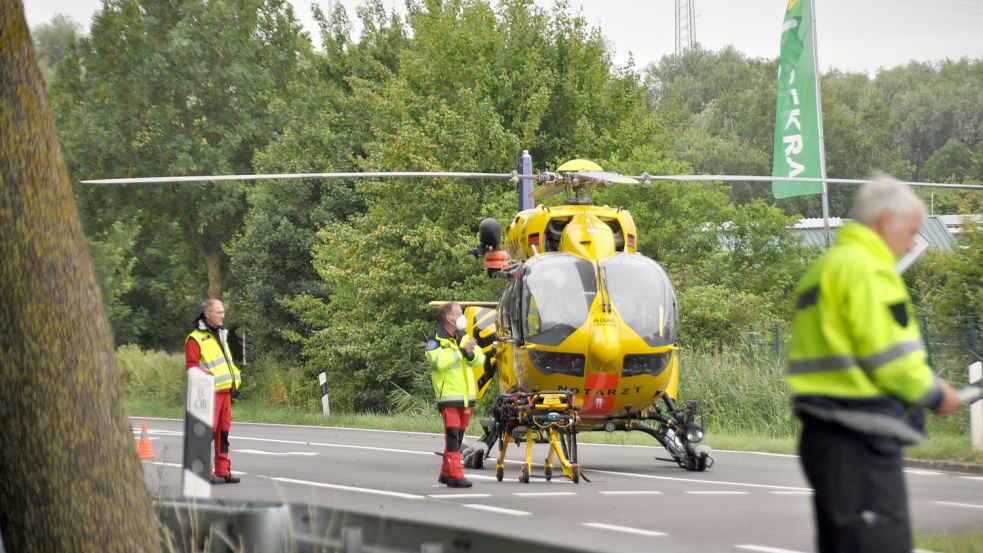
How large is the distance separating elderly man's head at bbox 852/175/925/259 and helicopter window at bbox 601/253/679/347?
1003 cm

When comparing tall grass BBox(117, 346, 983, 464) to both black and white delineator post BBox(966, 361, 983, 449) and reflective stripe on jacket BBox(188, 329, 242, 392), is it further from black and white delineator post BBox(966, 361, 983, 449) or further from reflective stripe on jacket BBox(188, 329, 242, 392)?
reflective stripe on jacket BBox(188, 329, 242, 392)

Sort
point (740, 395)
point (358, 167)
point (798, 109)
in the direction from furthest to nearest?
point (358, 167), point (798, 109), point (740, 395)

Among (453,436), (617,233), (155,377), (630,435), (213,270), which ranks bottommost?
(155,377)

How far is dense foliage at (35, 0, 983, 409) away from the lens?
33406 millimetres

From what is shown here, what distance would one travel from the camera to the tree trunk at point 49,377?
637 centimetres

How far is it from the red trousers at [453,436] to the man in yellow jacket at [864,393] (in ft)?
31.0

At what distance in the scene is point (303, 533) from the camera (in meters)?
6.05

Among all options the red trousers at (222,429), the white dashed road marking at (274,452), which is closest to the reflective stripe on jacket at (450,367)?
the red trousers at (222,429)

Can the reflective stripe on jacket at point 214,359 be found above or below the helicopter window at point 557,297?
below

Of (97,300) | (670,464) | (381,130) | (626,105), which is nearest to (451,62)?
(381,130)

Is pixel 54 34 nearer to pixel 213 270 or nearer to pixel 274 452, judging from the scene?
pixel 213 270

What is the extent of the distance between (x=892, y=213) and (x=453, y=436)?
9.74 metres

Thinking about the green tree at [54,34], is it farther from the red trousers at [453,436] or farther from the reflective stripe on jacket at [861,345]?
the reflective stripe on jacket at [861,345]

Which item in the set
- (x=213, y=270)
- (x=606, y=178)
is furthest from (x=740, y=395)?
(x=213, y=270)
